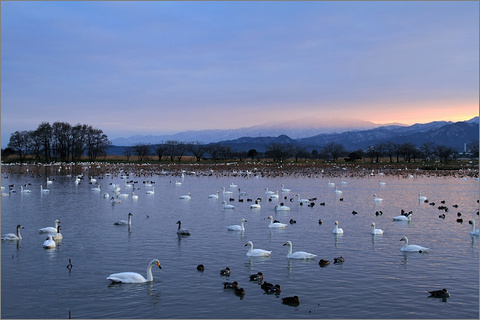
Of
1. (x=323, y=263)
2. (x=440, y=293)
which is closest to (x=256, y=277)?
(x=323, y=263)

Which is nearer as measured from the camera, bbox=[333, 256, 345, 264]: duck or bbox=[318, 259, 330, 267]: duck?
bbox=[318, 259, 330, 267]: duck

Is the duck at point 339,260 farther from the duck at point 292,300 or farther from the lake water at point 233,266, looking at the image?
the duck at point 292,300

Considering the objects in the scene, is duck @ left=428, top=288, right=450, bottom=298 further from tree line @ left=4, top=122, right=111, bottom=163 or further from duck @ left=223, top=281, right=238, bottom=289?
tree line @ left=4, top=122, right=111, bottom=163

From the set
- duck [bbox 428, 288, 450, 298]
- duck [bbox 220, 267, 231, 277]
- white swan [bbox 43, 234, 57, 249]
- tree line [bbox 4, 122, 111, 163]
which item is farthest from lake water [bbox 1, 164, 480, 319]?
tree line [bbox 4, 122, 111, 163]

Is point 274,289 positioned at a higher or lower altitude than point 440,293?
higher

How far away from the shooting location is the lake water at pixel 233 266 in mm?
11242

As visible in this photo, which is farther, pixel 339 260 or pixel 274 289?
pixel 339 260

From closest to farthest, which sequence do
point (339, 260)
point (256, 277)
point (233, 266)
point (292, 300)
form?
point (292, 300)
point (256, 277)
point (233, 266)
point (339, 260)

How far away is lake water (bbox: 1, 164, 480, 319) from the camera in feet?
36.9

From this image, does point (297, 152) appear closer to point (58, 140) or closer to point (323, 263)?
point (58, 140)

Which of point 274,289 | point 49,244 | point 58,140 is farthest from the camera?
point 58,140

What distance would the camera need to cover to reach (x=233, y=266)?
14.7m

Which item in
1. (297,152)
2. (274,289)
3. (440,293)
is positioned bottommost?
(440,293)

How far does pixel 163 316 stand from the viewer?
10797 mm
